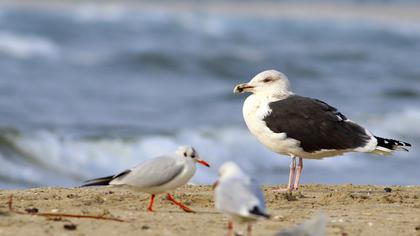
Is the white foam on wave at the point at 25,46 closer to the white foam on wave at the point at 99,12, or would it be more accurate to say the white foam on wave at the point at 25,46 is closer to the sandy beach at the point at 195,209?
the white foam on wave at the point at 99,12

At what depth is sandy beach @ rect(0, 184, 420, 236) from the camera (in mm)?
6430

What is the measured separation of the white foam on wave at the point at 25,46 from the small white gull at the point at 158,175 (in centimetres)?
1835

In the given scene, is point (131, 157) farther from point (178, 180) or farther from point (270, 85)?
point (178, 180)

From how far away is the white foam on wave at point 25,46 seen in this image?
84.0ft

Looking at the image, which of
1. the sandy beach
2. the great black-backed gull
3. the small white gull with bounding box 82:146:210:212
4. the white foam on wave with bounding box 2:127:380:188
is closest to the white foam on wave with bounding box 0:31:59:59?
the white foam on wave with bounding box 2:127:380:188

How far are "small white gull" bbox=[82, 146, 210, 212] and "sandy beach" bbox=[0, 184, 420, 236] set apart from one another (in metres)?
0.21

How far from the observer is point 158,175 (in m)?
6.81

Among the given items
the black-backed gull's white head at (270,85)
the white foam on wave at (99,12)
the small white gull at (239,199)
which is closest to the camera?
the small white gull at (239,199)

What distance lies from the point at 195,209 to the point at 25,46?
1982cm

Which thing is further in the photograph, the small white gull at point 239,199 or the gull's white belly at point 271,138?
the gull's white belly at point 271,138

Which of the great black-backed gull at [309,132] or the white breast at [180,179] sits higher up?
the great black-backed gull at [309,132]

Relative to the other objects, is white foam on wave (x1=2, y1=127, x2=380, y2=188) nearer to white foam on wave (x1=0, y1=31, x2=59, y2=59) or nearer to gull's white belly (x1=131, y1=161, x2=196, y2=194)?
gull's white belly (x1=131, y1=161, x2=196, y2=194)

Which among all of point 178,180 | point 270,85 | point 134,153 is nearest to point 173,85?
point 134,153

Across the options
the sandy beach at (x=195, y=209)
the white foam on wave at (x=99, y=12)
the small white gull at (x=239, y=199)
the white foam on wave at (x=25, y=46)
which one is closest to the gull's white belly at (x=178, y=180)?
the sandy beach at (x=195, y=209)
